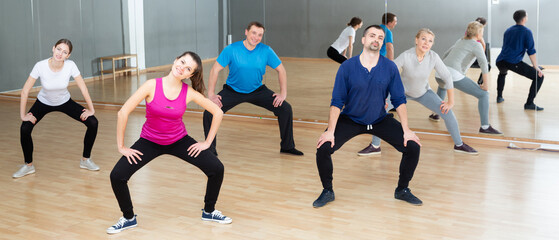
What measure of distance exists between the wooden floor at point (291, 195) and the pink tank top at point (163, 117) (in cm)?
60

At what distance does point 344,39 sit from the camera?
679cm

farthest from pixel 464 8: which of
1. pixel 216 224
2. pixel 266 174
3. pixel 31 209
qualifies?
pixel 31 209

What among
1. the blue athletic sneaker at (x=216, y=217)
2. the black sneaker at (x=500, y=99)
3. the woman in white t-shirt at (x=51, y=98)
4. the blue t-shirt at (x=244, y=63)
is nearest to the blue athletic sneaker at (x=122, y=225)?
the blue athletic sneaker at (x=216, y=217)

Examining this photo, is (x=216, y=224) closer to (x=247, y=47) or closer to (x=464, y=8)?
(x=247, y=47)

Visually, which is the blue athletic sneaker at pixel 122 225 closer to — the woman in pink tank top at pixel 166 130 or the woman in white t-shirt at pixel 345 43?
the woman in pink tank top at pixel 166 130

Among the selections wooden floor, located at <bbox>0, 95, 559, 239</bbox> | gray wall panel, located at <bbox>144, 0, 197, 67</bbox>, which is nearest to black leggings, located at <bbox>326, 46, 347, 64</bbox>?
wooden floor, located at <bbox>0, 95, 559, 239</bbox>

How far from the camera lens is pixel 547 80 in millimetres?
5973

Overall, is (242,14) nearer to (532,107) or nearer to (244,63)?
(244,63)

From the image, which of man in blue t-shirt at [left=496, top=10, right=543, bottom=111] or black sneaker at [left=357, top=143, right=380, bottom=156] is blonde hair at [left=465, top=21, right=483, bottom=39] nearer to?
man in blue t-shirt at [left=496, top=10, right=543, bottom=111]

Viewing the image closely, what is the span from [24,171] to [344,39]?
3.52 meters

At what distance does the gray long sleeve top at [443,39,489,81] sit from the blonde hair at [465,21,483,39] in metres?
0.05

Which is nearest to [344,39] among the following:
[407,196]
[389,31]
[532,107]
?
[389,31]

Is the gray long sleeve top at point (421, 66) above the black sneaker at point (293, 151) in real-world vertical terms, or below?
above

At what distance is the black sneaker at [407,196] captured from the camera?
14.3 feet
